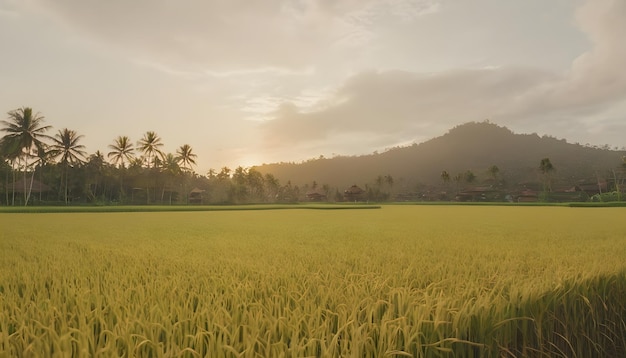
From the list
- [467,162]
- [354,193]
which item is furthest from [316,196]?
[467,162]

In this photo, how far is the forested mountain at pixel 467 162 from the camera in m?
118

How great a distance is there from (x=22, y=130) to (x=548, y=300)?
62.5m

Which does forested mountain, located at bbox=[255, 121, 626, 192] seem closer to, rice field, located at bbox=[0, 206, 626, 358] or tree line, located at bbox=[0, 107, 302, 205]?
tree line, located at bbox=[0, 107, 302, 205]

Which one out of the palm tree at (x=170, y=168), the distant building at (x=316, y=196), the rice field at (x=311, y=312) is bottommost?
the rice field at (x=311, y=312)

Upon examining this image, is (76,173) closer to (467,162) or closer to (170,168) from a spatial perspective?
(170,168)

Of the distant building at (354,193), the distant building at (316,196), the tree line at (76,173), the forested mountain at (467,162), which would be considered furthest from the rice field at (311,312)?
the forested mountain at (467,162)

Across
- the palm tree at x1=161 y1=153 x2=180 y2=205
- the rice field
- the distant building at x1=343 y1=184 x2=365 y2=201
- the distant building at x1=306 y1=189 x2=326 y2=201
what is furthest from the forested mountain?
the rice field

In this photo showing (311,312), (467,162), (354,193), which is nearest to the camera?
(311,312)

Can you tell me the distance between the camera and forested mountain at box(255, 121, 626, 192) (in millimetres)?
117688

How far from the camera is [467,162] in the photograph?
471ft

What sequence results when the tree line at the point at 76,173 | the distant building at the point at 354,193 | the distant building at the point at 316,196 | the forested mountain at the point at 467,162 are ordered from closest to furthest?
the tree line at the point at 76,173, the distant building at the point at 354,193, the distant building at the point at 316,196, the forested mountain at the point at 467,162

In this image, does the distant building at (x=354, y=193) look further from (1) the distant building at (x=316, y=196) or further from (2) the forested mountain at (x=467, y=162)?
(2) the forested mountain at (x=467, y=162)

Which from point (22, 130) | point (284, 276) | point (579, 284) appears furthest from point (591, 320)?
point (22, 130)

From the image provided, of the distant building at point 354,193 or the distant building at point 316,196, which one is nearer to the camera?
the distant building at point 354,193
